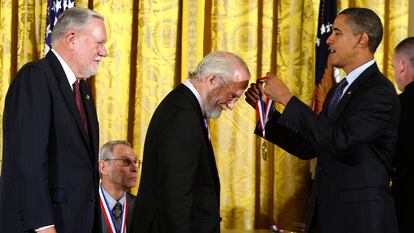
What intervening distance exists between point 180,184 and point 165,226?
197 mm

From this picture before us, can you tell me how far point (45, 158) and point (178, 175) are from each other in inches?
24.2

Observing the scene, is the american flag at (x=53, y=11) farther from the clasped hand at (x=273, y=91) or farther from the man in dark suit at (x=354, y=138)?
the man in dark suit at (x=354, y=138)

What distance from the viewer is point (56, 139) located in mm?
2811

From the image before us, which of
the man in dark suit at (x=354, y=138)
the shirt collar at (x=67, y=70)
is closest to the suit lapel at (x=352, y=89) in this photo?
the man in dark suit at (x=354, y=138)

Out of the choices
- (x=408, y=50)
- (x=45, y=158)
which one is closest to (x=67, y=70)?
(x=45, y=158)

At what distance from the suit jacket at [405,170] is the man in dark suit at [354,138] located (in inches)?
20.5

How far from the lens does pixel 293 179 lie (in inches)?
232

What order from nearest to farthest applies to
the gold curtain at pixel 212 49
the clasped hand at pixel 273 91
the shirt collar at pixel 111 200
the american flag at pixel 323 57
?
the clasped hand at pixel 273 91
the shirt collar at pixel 111 200
the american flag at pixel 323 57
the gold curtain at pixel 212 49

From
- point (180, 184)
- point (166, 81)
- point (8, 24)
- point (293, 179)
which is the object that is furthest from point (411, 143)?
point (8, 24)

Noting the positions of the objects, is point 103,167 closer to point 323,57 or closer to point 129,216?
point 129,216

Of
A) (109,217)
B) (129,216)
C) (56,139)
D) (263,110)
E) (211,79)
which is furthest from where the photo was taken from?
(129,216)

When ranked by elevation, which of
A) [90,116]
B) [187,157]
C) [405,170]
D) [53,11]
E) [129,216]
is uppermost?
[53,11]

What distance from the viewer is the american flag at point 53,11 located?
5320 mm

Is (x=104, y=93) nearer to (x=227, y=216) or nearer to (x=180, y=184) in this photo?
(x=227, y=216)
